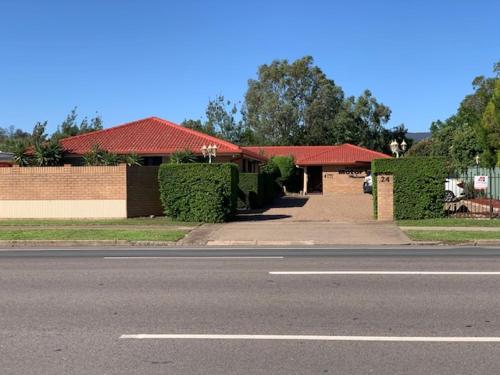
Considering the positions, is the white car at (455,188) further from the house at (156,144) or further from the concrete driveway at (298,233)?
the house at (156,144)

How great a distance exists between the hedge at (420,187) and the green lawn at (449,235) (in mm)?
3522

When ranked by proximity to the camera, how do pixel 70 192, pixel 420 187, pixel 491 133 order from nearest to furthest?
pixel 420 187
pixel 70 192
pixel 491 133

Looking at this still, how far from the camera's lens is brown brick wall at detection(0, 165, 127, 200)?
2253 cm

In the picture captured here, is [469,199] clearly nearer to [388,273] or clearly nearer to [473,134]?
[388,273]

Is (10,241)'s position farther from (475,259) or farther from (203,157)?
(203,157)

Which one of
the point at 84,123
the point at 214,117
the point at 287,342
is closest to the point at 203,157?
the point at 287,342

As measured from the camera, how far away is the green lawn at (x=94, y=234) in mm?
16203

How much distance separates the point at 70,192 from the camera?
2262 centimetres

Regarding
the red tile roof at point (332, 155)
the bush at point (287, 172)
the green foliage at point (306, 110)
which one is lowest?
the bush at point (287, 172)

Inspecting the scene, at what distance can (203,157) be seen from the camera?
102 ft

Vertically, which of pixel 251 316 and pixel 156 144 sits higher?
pixel 156 144

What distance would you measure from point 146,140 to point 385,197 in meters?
16.4

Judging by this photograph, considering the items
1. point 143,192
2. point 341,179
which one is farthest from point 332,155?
point 143,192

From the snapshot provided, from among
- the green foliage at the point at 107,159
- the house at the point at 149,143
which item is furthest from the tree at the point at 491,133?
the green foliage at the point at 107,159
